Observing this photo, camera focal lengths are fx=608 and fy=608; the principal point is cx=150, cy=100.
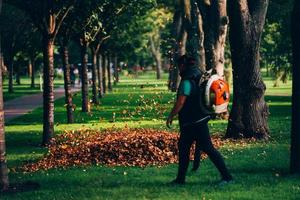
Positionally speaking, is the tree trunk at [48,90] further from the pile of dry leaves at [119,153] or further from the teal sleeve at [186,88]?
the teal sleeve at [186,88]

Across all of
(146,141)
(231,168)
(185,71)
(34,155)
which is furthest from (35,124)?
(185,71)

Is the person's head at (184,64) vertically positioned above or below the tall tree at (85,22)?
below

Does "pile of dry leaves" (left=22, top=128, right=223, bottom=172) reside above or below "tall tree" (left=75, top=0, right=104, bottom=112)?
below

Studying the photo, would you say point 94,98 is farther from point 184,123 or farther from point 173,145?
point 184,123

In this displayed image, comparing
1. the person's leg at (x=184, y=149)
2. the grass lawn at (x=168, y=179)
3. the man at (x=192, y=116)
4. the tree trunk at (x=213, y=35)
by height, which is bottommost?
the grass lawn at (x=168, y=179)

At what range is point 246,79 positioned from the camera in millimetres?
16156

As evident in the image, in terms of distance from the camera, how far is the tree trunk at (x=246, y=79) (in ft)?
52.5

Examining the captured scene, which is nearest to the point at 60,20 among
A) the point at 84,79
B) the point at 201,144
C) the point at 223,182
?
the point at 201,144

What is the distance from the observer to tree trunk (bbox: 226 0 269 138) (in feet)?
52.5

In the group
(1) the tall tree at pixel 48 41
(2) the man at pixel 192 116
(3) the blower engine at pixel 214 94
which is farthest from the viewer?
(1) the tall tree at pixel 48 41

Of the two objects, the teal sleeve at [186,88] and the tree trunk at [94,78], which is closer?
the teal sleeve at [186,88]

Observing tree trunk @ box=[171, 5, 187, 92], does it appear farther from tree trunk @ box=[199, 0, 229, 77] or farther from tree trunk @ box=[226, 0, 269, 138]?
tree trunk @ box=[226, 0, 269, 138]

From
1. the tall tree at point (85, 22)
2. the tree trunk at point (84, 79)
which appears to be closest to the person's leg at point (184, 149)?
the tall tree at point (85, 22)

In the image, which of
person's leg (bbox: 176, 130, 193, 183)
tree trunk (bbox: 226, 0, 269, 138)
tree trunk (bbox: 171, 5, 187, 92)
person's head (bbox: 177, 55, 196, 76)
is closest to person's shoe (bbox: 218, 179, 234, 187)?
person's leg (bbox: 176, 130, 193, 183)
